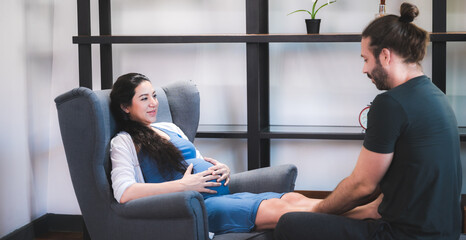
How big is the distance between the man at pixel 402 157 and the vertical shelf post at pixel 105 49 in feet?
6.18

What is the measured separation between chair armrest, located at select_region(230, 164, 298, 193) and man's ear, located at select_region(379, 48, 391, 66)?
991 millimetres

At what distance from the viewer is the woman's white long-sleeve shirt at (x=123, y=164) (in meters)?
2.37

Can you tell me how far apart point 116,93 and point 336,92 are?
151 centimetres

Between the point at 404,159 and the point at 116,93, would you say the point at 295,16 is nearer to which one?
the point at 116,93

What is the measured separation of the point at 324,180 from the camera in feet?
11.9

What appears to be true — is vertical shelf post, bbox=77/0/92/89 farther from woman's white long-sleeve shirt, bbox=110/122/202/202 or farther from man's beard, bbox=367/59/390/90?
man's beard, bbox=367/59/390/90

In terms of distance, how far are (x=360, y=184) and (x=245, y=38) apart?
1.47m

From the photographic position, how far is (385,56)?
192 cm

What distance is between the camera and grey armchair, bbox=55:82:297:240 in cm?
222

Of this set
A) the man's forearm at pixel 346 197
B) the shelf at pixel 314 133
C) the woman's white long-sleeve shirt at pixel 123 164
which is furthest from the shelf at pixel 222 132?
the man's forearm at pixel 346 197

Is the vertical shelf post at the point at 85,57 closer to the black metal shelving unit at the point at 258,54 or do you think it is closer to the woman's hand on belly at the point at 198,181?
the black metal shelving unit at the point at 258,54

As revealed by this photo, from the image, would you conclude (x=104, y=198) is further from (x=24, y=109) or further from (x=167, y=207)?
(x=24, y=109)

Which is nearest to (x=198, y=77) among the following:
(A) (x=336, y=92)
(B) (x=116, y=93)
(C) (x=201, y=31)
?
(C) (x=201, y=31)

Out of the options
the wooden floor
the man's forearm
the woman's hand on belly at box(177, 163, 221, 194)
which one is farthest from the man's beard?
the wooden floor
